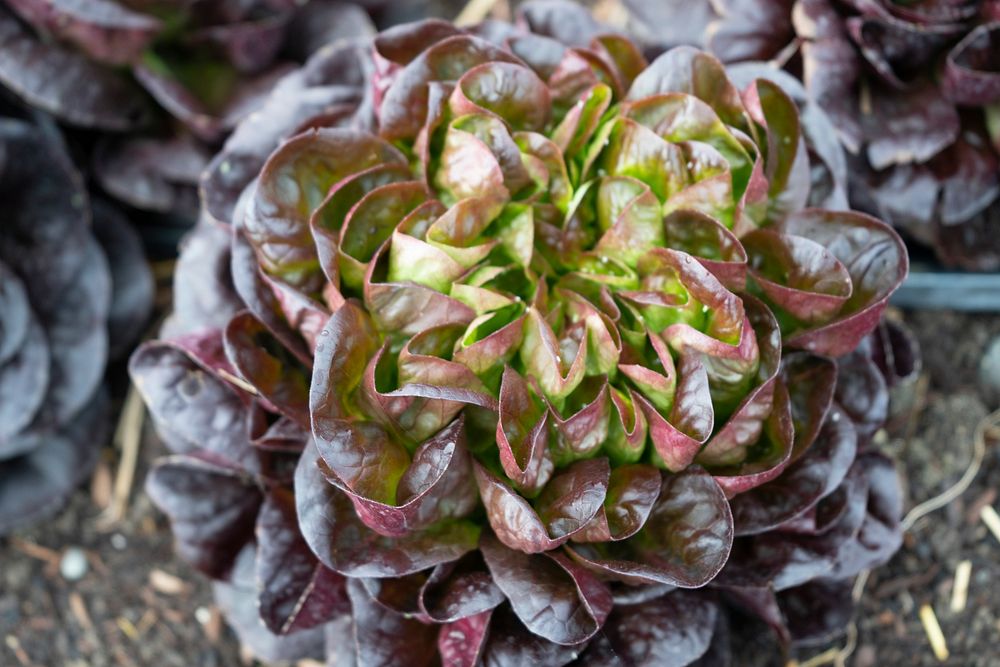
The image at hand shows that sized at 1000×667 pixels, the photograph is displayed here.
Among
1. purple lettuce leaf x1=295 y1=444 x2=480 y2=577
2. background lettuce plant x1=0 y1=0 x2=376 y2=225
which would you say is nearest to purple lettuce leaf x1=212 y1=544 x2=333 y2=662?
purple lettuce leaf x1=295 y1=444 x2=480 y2=577

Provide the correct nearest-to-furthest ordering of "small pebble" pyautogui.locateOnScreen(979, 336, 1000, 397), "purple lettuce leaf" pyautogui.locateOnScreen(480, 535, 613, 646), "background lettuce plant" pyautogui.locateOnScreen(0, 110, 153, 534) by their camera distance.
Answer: "purple lettuce leaf" pyautogui.locateOnScreen(480, 535, 613, 646) → "background lettuce plant" pyautogui.locateOnScreen(0, 110, 153, 534) → "small pebble" pyautogui.locateOnScreen(979, 336, 1000, 397)

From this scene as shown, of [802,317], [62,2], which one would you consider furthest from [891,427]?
[62,2]

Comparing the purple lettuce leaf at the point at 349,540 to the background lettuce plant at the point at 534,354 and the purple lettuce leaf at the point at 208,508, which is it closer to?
the background lettuce plant at the point at 534,354

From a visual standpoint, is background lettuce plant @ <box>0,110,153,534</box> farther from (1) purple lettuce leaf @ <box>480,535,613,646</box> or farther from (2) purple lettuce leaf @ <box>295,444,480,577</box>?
(1) purple lettuce leaf @ <box>480,535,613,646</box>

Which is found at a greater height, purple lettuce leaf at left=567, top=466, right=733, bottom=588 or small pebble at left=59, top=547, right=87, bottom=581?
purple lettuce leaf at left=567, top=466, right=733, bottom=588

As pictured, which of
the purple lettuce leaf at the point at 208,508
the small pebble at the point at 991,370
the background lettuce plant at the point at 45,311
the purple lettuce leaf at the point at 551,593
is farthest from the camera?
the small pebble at the point at 991,370

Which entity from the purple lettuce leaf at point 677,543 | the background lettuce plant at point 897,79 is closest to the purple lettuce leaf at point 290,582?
the purple lettuce leaf at point 677,543

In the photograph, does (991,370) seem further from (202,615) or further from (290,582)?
(202,615)
